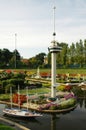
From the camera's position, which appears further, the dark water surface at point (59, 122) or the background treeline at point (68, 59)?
the background treeline at point (68, 59)

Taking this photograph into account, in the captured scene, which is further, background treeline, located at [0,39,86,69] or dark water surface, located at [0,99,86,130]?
background treeline, located at [0,39,86,69]

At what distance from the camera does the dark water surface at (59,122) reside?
103 feet

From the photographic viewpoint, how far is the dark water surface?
1236 inches

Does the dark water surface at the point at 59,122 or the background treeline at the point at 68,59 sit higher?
the background treeline at the point at 68,59

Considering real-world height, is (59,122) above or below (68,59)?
below

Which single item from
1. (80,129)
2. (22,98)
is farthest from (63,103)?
(80,129)

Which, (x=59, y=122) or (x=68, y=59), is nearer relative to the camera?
(x=59, y=122)

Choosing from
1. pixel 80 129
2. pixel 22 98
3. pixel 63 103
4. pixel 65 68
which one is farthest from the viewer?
pixel 65 68

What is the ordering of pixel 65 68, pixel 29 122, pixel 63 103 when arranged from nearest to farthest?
pixel 29 122 → pixel 63 103 → pixel 65 68

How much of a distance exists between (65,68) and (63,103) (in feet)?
200

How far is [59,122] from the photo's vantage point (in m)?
33.4

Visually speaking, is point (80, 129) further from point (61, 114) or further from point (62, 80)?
point (62, 80)

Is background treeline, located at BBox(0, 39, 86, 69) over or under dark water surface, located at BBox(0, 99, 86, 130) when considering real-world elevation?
over

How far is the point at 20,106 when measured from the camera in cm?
4081
